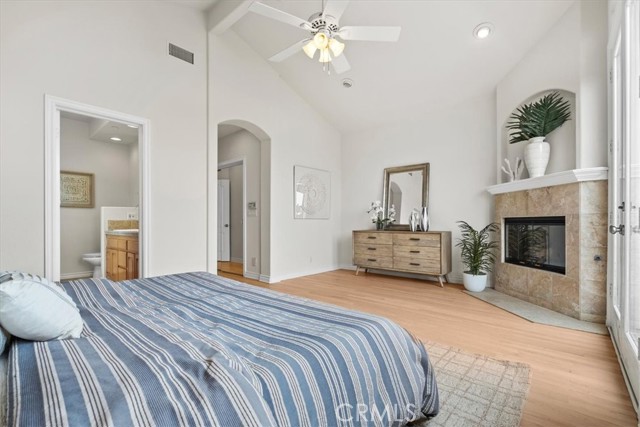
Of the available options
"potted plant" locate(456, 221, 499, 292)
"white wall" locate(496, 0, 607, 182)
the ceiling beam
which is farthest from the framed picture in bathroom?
"white wall" locate(496, 0, 607, 182)

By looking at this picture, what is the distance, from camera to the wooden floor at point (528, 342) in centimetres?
152

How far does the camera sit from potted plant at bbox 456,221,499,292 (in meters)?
3.84

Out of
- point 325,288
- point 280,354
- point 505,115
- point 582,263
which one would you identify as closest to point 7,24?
point 280,354

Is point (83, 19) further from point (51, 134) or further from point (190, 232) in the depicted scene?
point (190, 232)

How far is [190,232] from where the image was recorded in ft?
12.0

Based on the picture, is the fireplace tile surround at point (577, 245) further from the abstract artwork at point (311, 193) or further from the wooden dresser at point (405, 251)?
the abstract artwork at point (311, 193)

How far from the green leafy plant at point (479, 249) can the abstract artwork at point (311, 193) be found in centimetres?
236

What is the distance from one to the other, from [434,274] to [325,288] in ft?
5.09

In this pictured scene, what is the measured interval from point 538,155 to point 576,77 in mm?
775

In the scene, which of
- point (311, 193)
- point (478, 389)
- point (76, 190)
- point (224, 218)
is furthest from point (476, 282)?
point (76, 190)

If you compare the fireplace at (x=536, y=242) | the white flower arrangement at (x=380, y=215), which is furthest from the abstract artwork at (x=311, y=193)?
the fireplace at (x=536, y=242)

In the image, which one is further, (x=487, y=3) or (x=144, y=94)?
(x=144, y=94)

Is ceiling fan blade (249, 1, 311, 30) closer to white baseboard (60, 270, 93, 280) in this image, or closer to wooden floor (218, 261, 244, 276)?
wooden floor (218, 261, 244, 276)

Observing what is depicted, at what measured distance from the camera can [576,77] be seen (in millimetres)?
2928
